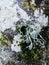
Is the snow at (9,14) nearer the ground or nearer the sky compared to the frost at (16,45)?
nearer the sky

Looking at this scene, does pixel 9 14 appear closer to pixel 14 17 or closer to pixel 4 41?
pixel 14 17

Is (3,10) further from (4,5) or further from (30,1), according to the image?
(30,1)

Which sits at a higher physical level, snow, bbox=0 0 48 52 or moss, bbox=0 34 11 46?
snow, bbox=0 0 48 52

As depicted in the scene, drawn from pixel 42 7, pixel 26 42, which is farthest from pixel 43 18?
pixel 26 42

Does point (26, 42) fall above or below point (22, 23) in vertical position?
below

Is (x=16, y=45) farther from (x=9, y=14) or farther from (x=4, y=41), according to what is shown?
(x=9, y=14)

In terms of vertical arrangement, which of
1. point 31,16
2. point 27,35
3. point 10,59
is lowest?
point 10,59

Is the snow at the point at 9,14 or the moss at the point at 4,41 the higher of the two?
the snow at the point at 9,14

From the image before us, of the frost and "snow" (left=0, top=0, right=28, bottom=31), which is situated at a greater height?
"snow" (left=0, top=0, right=28, bottom=31)

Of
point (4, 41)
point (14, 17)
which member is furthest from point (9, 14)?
point (4, 41)

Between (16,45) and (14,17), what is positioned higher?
(14,17)

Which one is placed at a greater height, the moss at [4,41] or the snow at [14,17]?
the snow at [14,17]
